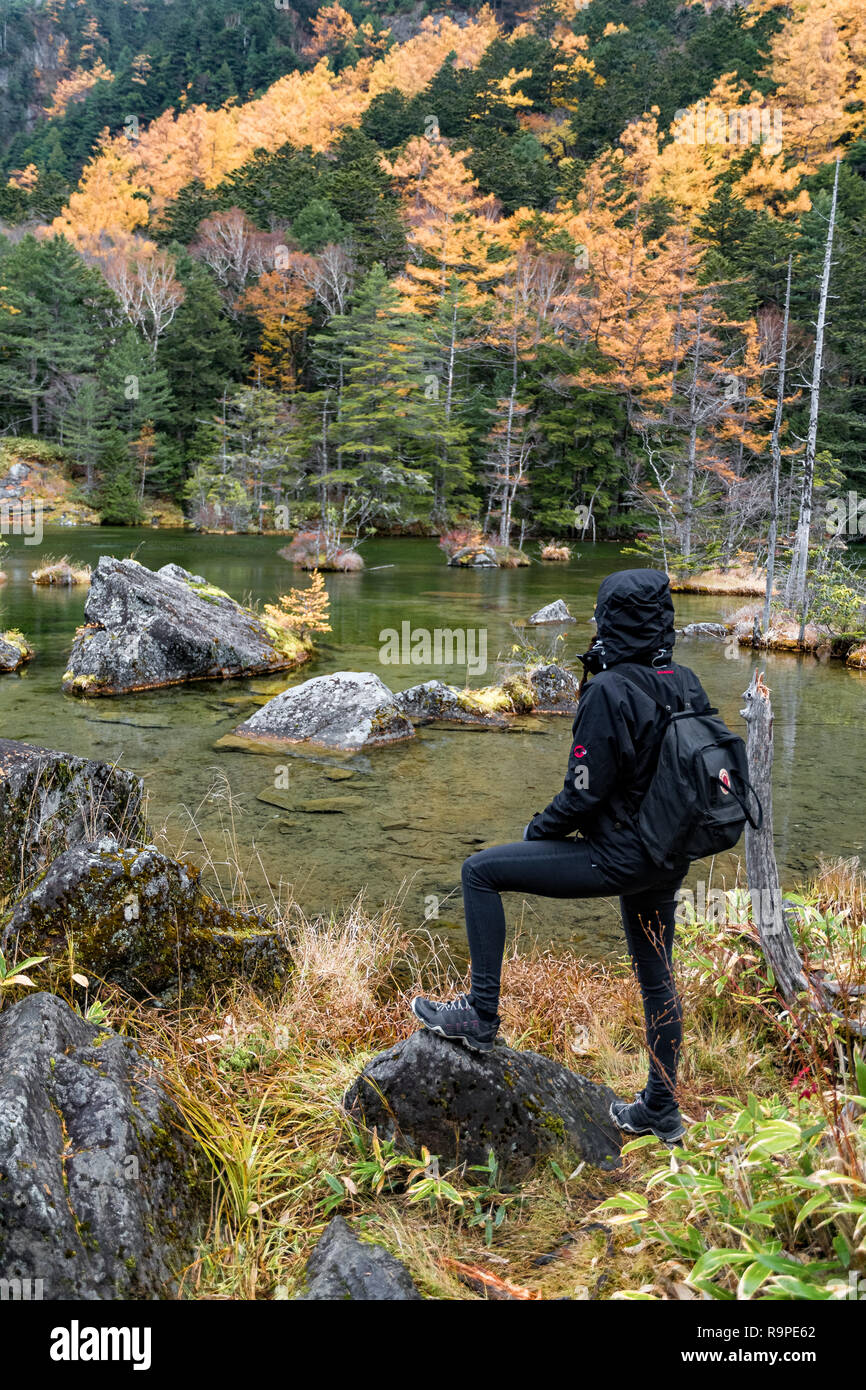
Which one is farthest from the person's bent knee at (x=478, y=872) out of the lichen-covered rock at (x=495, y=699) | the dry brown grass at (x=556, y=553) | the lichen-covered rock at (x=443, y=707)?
the dry brown grass at (x=556, y=553)

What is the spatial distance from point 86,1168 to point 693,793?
1.87 m

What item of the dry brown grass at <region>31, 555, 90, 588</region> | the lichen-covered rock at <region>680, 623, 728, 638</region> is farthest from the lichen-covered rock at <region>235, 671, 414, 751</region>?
the dry brown grass at <region>31, 555, 90, 588</region>

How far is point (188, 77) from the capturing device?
85625 mm

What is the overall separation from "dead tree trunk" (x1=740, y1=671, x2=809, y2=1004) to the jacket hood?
1102 millimetres

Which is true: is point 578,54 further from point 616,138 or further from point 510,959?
point 510,959

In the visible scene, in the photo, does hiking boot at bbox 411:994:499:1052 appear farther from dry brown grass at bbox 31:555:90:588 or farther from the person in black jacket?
dry brown grass at bbox 31:555:90:588

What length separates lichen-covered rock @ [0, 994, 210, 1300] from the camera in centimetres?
196

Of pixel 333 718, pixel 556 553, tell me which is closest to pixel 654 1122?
pixel 333 718

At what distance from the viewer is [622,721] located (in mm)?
2736

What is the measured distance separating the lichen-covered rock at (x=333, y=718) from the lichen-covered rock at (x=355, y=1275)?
7.27 meters

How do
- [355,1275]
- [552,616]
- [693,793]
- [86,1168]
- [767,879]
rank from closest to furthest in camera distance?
[86,1168], [355,1275], [693,793], [767,879], [552,616]

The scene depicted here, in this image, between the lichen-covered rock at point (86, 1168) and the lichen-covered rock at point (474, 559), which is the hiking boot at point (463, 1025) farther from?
the lichen-covered rock at point (474, 559)

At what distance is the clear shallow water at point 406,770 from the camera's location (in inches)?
257

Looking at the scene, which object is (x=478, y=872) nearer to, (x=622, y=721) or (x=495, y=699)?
(x=622, y=721)
